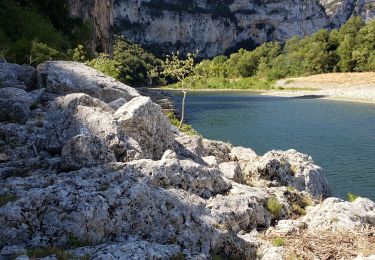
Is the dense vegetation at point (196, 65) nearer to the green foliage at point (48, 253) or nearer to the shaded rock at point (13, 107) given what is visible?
the shaded rock at point (13, 107)

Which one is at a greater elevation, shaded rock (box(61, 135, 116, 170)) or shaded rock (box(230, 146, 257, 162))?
shaded rock (box(61, 135, 116, 170))

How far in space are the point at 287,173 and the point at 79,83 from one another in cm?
749

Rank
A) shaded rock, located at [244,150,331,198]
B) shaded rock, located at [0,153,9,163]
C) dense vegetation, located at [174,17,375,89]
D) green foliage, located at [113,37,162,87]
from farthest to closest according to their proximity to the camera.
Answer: green foliage, located at [113,37,162,87] → dense vegetation, located at [174,17,375,89] → shaded rock, located at [244,150,331,198] → shaded rock, located at [0,153,9,163]

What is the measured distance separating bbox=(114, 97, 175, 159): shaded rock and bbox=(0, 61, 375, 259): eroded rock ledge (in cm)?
3

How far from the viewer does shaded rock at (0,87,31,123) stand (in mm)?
10812

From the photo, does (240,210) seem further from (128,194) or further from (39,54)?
(39,54)

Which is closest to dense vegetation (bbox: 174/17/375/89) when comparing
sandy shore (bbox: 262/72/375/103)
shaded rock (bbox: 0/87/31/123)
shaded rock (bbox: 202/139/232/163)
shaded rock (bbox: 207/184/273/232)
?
sandy shore (bbox: 262/72/375/103)

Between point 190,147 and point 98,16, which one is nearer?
point 190,147

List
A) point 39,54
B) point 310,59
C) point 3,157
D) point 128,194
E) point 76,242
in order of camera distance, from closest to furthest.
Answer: point 76,242, point 128,194, point 3,157, point 39,54, point 310,59

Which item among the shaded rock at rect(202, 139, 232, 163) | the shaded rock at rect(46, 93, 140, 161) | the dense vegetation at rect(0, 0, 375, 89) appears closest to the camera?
the shaded rock at rect(46, 93, 140, 161)

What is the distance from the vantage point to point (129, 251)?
5.28 m

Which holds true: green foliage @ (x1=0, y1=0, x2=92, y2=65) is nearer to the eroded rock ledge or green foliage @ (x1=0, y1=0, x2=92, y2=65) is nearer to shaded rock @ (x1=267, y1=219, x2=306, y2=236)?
Answer: the eroded rock ledge

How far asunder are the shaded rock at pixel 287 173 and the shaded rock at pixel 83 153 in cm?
497

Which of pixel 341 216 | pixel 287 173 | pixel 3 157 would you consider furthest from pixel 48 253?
pixel 287 173
